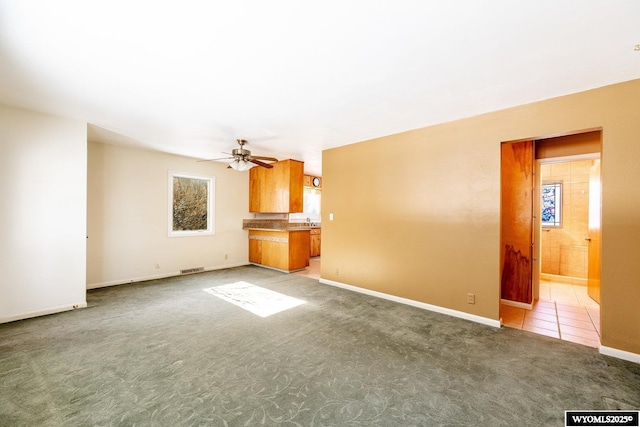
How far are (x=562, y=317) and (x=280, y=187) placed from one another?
5584mm

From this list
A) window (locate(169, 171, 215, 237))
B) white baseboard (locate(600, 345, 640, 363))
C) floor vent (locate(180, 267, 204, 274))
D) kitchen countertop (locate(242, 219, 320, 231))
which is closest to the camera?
white baseboard (locate(600, 345, 640, 363))

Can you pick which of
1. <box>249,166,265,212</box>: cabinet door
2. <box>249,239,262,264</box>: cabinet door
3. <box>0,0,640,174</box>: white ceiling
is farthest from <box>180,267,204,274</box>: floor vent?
<box>0,0,640,174</box>: white ceiling

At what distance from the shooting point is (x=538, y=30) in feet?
5.92

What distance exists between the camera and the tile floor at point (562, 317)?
116 inches

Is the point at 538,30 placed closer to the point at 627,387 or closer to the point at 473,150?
the point at 473,150

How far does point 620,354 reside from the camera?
7.98 feet

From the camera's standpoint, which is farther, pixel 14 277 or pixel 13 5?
pixel 14 277

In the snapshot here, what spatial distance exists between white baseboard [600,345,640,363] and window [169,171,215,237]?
22.5 ft

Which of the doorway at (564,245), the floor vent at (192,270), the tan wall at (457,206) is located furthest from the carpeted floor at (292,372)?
the floor vent at (192,270)

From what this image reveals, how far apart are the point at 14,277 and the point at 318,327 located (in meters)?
4.01

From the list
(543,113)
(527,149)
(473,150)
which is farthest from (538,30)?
(527,149)

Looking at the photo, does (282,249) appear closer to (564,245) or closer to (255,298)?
(255,298)

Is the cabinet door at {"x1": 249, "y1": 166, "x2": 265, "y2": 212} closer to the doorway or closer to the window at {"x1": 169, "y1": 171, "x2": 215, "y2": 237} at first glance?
the window at {"x1": 169, "y1": 171, "x2": 215, "y2": 237}

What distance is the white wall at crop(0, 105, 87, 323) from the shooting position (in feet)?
10.5
